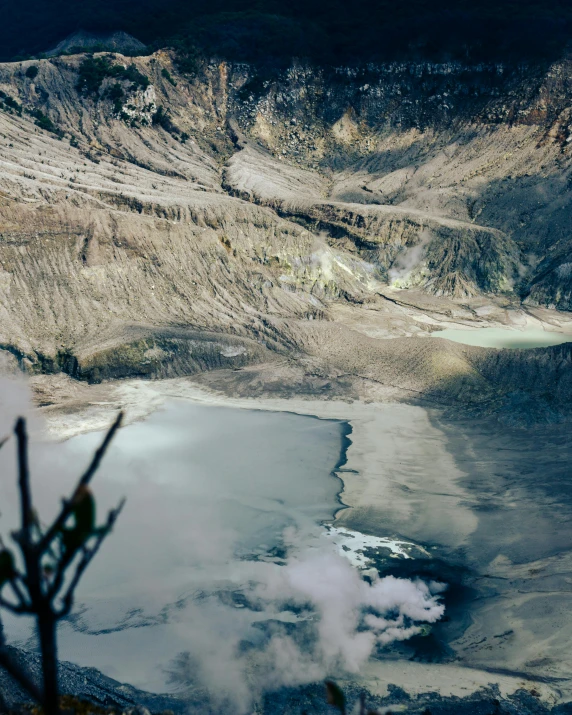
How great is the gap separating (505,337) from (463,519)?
30.6 meters

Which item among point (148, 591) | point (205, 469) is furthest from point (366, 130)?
point (148, 591)

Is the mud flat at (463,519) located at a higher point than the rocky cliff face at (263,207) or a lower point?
lower

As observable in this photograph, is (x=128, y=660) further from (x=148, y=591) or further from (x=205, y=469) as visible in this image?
(x=205, y=469)

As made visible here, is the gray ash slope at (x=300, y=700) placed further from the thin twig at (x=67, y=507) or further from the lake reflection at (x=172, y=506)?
the thin twig at (x=67, y=507)

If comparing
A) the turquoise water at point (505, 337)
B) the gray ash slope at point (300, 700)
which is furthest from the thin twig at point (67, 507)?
the turquoise water at point (505, 337)

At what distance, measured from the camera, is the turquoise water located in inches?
1967

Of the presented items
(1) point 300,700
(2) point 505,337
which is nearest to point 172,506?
(1) point 300,700

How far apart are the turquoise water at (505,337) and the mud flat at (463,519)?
16564mm

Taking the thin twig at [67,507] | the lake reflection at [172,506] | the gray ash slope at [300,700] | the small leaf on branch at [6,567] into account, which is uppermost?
the thin twig at [67,507]

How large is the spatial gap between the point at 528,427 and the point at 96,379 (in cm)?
2335

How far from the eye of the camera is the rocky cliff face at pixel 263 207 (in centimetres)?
4309

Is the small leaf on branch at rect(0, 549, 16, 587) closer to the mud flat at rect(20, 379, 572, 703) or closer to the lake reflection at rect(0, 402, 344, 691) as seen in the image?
the lake reflection at rect(0, 402, 344, 691)

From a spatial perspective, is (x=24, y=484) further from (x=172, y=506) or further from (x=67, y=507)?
(x=172, y=506)

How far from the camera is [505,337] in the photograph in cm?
5216
